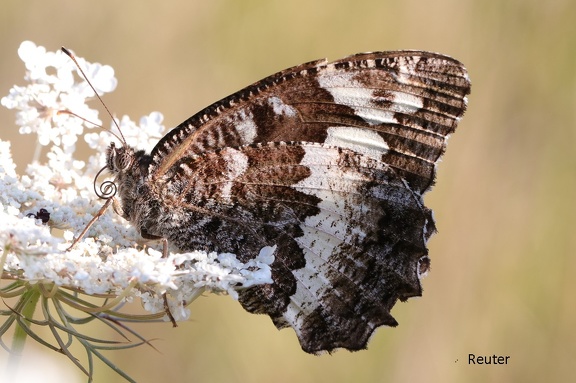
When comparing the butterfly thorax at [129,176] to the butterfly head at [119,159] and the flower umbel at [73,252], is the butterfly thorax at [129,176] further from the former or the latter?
the flower umbel at [73,252]

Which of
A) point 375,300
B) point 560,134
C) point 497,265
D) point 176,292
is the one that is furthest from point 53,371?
point 560,134

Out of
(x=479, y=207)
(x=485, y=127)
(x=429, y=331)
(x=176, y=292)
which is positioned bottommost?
(x=176, y=292)

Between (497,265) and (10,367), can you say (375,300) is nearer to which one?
(10,367)

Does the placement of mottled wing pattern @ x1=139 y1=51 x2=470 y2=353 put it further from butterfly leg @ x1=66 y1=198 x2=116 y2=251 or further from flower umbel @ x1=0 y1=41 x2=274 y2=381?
Answer: flower umbel @ x1=0 y1=41 x2=274 y2=381

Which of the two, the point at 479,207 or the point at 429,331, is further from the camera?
the point at 479,207

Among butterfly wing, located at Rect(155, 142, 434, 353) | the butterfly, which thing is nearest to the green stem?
the butterfly

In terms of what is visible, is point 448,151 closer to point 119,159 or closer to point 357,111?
point 357,111

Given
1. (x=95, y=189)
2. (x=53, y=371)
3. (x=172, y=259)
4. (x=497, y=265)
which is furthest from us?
(x=497, y=265)
